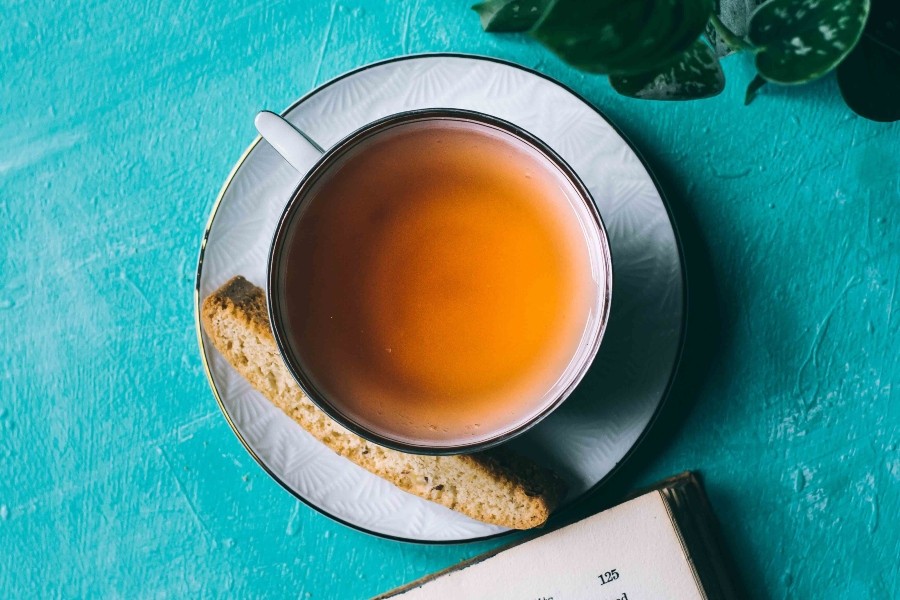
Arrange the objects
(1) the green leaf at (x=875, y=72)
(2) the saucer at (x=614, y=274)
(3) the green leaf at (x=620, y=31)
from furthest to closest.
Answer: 1. (2) the saucer at (x=614, y=274)
2. (1) the green leaf at (x=875, y=72)
3. (3) the green leaf at (x=620, y=31)

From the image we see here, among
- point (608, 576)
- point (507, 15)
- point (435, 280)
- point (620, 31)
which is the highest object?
point (620, 31)

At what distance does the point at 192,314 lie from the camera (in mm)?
891

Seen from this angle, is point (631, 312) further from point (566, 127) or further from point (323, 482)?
point (323, 482)

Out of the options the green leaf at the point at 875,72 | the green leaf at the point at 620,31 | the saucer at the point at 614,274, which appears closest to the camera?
the green leaf at the point at 620,31

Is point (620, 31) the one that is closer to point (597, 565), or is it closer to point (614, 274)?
point (614, 274)

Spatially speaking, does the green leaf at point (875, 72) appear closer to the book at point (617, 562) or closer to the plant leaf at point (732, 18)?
the plant leaf at point (732, 18)

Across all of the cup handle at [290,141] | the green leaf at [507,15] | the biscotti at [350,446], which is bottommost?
the biscotti at [350,446]

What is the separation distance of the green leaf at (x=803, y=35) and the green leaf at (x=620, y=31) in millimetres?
57

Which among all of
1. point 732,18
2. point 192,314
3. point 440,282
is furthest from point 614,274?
point 192,314

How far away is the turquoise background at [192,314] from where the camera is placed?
836 millimetres

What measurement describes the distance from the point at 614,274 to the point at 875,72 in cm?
28

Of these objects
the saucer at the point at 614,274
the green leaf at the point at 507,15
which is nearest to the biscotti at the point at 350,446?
the saucer at the point at 614,274

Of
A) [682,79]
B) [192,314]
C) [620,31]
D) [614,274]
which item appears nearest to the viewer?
[620,31]

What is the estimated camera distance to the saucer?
2.50 feet
